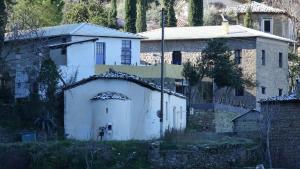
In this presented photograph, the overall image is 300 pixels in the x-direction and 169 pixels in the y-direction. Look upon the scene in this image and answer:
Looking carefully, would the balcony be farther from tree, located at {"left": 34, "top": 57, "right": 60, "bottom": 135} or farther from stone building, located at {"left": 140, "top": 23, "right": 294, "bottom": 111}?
stone building, located at {"left": 140, "top": 23, "right": 294, "bottom": 111}

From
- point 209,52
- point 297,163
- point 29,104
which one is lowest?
point 297,163

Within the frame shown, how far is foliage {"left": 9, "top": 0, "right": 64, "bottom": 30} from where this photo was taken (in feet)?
199

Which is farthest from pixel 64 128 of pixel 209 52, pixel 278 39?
pixel 278 39

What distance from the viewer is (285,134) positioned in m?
→ 44.8

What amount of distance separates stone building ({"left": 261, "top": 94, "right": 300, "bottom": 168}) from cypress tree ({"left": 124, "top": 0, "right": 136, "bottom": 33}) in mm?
29903

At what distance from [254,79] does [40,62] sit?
818 inches

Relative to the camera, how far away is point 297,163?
144 feet

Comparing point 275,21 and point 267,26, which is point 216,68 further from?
point 275,21

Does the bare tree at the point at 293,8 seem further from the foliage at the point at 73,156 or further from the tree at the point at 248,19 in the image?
the foliage at the point at 73,156

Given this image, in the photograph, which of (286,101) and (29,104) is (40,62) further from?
(286,101)

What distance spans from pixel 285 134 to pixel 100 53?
16.7 m

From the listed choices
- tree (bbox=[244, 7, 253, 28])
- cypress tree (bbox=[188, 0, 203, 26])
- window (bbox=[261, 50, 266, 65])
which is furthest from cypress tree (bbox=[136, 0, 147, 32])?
window (bbox=[261, 50, 266, 65])

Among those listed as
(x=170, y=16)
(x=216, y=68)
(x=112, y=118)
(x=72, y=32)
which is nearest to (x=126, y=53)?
Result: (x=72, y=32)

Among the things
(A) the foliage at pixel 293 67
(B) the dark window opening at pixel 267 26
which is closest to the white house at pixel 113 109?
(A) the foliage at pixel 293 67
